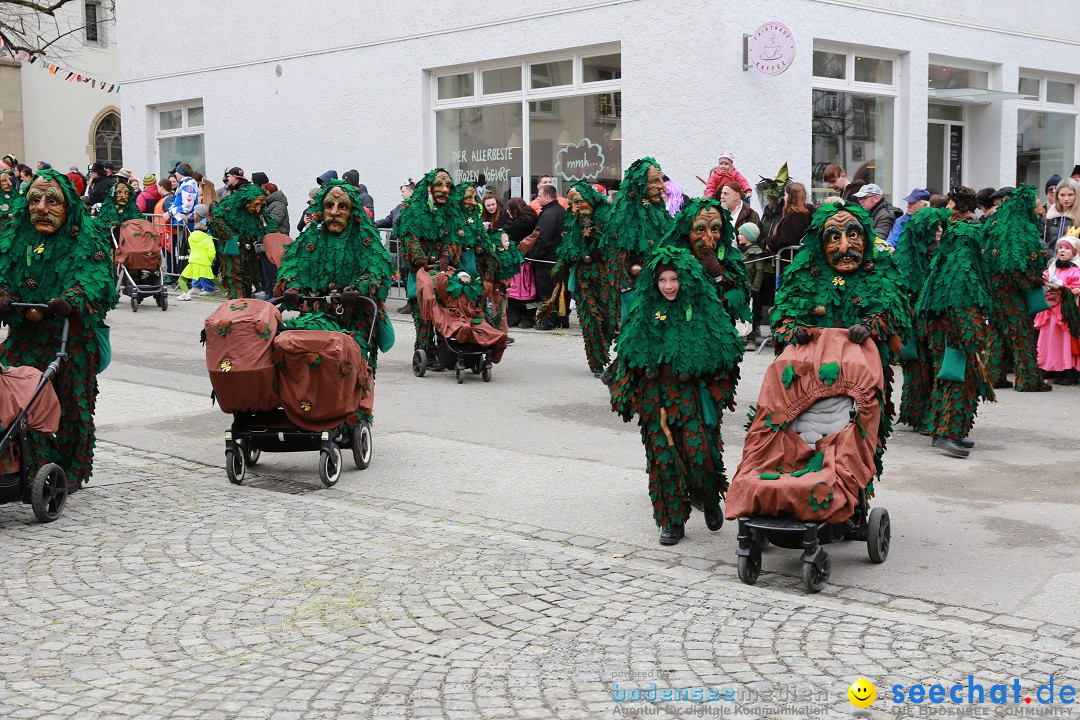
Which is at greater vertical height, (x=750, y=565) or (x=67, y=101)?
(x=67, y=101)

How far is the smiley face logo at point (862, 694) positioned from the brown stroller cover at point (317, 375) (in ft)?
14.9

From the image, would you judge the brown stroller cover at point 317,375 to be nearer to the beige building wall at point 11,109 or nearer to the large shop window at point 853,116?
the large shop window at point 853,116

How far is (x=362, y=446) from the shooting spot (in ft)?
29.9

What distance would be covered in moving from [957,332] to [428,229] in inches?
230

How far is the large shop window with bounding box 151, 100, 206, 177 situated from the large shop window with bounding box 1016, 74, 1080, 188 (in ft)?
52.1

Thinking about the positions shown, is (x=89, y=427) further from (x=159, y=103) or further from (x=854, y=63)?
(x=159, y=103)

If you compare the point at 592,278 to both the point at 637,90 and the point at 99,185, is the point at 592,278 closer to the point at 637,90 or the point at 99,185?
the point at 637,90

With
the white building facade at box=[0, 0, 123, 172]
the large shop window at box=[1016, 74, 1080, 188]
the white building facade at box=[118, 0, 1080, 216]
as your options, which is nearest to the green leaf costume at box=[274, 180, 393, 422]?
the white building facade at box=[118, 0, 1080, 216]

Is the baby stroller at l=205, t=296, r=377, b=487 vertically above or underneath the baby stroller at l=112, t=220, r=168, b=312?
underneath

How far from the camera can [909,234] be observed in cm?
1059

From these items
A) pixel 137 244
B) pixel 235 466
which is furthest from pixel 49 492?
pixel 137 244

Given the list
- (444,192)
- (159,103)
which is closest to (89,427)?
(444,192)

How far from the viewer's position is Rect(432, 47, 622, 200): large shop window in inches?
749

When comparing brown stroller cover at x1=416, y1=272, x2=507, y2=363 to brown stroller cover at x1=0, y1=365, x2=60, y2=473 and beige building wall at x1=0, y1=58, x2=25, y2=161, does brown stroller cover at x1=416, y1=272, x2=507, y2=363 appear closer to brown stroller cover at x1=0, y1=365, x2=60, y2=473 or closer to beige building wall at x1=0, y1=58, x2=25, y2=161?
brown stroller cover at x1=0, y1=365, x2=60, y2=473
